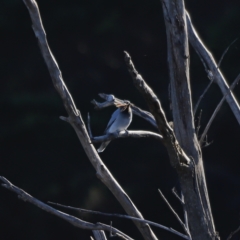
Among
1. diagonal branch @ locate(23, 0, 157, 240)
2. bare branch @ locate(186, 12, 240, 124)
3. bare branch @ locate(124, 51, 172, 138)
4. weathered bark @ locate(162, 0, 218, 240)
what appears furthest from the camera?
bare branch @ locate(186, 12, 240, 124)

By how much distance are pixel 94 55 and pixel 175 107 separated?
6.33 ft

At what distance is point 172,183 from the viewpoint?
3.46 meters

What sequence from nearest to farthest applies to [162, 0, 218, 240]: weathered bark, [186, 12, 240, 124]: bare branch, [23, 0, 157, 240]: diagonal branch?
[162, 0, 218, 240]: weathered bark
[23, 0, 157, 240]: diagonal branch
[186, 12, 240, 124]: bare branch

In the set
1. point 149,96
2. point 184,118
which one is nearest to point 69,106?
Result: point 184,118

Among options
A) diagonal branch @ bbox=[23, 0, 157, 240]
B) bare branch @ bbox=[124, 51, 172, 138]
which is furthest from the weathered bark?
diagonal branch @ bbox=[23, 0, 157, 240]

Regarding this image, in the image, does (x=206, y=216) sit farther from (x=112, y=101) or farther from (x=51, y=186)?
(x=51, y=186)

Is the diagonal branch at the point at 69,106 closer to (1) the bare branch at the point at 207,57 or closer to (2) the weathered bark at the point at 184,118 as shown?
(2) the weathered bark at the point at 184,118

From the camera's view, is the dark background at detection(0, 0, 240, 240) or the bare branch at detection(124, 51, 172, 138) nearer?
the bare branch at detection(124, 51, 172, 138)

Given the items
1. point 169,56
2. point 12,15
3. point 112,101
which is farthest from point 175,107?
point 12,15

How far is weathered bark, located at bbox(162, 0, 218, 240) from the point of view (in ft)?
5.25

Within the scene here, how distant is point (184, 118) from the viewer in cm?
163

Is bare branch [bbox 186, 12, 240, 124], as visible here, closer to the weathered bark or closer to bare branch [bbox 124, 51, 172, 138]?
the weathered bark

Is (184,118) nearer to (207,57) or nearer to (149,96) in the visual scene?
(149,96)

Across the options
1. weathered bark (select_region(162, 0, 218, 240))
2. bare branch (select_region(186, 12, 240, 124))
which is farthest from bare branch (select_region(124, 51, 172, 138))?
bare branch (select_region(186, 12, 240, 124))
